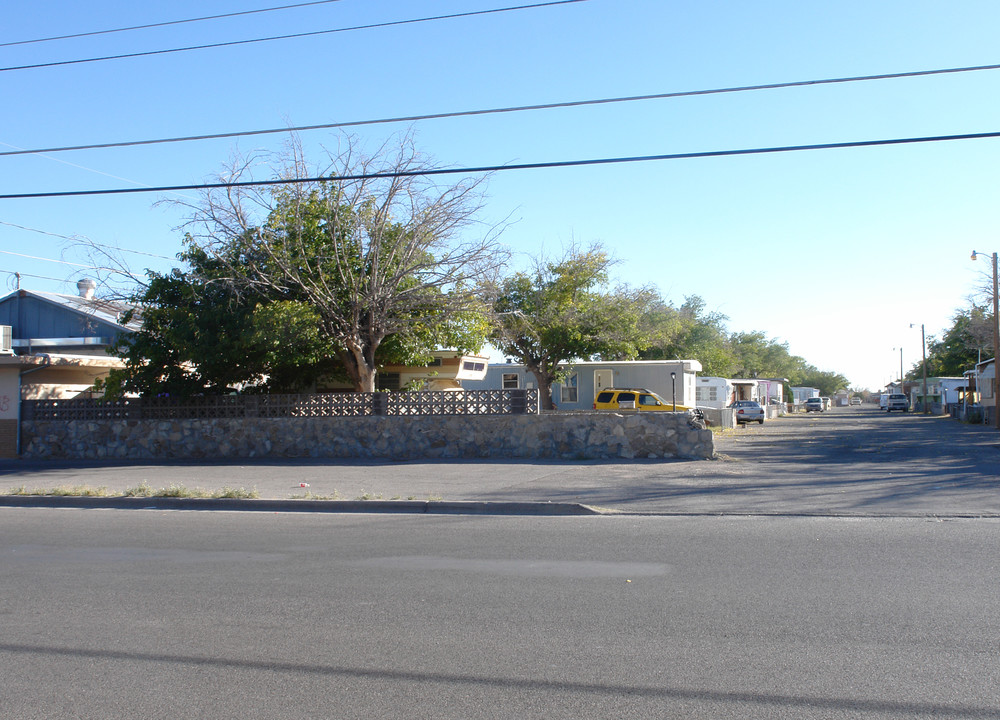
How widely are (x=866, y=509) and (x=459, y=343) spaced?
12922 mm

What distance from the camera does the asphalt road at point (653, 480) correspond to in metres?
12.7

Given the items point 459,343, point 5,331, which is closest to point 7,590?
point 459,343

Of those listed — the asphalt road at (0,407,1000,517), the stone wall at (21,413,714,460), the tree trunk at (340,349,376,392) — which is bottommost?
the asphalt road at (0,407,1000,517)

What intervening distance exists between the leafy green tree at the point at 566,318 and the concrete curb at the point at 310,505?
63.4 feet

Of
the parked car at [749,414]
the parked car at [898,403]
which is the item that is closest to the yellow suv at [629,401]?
the parked car at [749,414]

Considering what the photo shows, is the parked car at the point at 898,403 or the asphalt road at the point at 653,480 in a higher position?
the parked car at the point at 898,403

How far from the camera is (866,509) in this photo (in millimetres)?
11953

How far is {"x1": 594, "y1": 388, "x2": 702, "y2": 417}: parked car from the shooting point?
111ft

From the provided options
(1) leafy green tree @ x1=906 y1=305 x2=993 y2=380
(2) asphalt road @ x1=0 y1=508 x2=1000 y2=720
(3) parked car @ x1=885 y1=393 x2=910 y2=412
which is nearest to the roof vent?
(2) asphalt road @ x1=0 y1=508 x2=1000 y2=720

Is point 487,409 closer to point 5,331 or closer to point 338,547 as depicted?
point 338,547

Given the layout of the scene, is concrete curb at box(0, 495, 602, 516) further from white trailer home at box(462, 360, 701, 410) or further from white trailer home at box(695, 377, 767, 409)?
white trailer home at box(695, 377, 767, 409)

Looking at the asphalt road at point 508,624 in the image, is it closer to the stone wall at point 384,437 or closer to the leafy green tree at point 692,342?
the stone wall at point 384,437

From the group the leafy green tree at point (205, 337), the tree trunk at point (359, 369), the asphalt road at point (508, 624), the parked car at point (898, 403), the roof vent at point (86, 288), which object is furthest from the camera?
the parked car at point (898, 403)

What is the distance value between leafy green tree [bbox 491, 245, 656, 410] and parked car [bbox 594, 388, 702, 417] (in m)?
1.66
